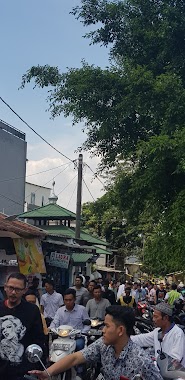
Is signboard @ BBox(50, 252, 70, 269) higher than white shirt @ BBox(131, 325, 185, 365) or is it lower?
higher

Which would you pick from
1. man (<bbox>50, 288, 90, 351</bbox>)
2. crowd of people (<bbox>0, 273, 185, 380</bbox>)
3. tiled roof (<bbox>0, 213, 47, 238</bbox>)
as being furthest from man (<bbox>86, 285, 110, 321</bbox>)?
crowd of people (<bbox>0, 273, 185, 380</bbox>)

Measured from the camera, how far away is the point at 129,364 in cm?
438

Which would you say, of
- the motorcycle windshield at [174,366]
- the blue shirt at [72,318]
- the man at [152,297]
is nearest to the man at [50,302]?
the blue shirt at [72,318]

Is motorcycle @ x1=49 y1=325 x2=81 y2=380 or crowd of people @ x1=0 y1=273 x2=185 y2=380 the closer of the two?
crowd of people @ x1=0 y1=273 x2=185 y2=380

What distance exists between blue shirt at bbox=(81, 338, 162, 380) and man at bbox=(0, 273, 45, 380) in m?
0.98

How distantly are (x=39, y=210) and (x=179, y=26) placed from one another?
12168 mm

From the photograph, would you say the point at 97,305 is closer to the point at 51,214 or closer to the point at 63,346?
the point at 63,346

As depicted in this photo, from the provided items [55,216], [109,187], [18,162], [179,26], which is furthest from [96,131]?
[18,162]

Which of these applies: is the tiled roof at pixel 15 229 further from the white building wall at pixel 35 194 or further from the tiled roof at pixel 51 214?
the white building wall at pixel 35 194

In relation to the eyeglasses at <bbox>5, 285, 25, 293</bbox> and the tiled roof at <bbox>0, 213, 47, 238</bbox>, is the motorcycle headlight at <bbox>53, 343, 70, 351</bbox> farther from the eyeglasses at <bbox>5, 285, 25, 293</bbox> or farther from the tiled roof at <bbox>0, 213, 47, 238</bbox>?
the tiled roof at <bbox>0, 213, 47, 238</bbox>

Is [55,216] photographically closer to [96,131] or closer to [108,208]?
[108,208]

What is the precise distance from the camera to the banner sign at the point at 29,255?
53.5 feet

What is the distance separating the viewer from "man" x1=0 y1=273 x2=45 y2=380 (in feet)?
17.0

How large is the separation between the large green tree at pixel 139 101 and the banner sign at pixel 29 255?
3.43m
